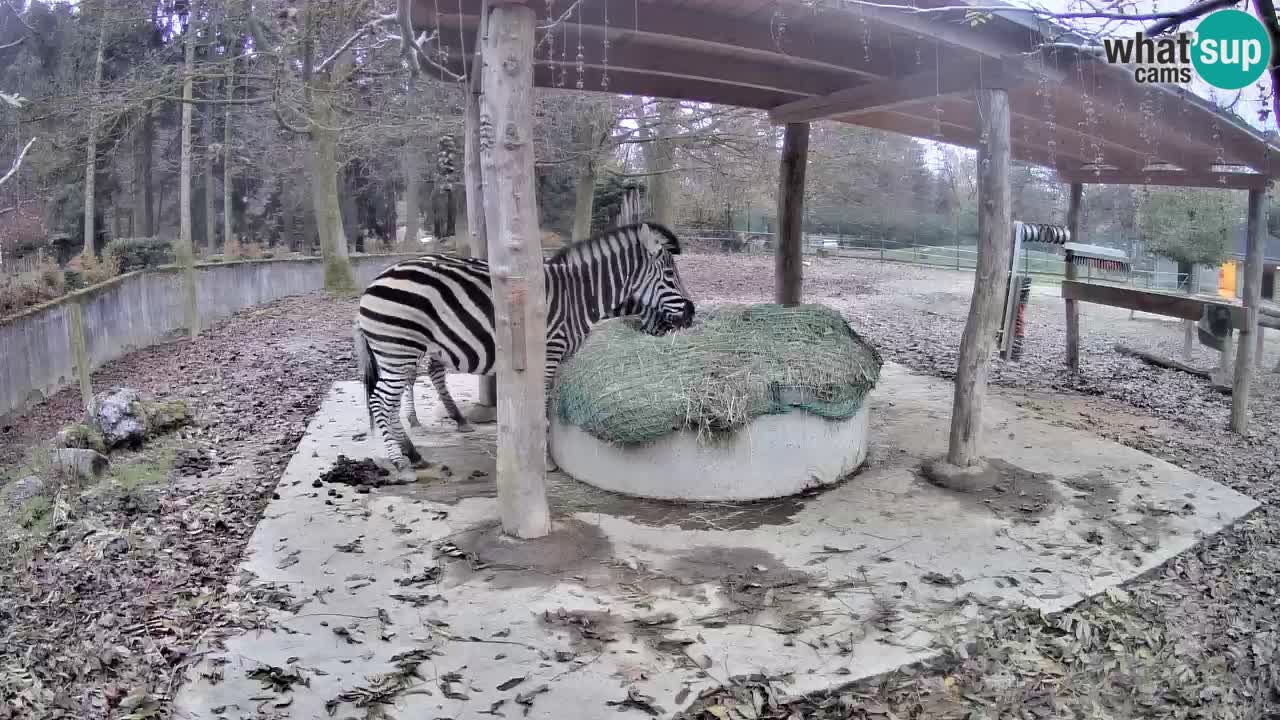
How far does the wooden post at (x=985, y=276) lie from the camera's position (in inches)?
227

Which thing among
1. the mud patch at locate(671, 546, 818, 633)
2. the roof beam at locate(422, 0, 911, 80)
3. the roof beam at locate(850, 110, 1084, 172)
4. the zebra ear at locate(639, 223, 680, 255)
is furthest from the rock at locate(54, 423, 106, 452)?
the roof beam at locate(850, 110, 1084, 172)

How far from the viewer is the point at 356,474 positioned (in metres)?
5.95

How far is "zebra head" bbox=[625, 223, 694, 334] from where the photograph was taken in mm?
6680

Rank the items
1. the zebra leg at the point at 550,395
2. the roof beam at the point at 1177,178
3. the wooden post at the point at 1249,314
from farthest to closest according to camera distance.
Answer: the roof beam at the point at 1177,178 → the wooden post at the point at 1249,314 → the zebra leg at the point at 550,395

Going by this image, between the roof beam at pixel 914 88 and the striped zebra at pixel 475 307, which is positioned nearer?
the roof beam at pixel 914 88

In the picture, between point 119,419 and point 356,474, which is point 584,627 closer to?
point 356,474

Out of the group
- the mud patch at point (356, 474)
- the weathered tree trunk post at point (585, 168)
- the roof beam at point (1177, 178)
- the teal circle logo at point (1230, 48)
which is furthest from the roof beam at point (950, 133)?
the weathered tree trunk post at point (585, 168)

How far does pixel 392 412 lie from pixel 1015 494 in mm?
4441

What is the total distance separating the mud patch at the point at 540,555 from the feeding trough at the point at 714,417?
0.81 m

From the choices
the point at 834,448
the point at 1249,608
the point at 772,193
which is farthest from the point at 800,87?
the point at 772,193

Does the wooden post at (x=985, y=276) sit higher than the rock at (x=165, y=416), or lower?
higher

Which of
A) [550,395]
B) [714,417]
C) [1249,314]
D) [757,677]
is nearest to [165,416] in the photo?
[550,395]

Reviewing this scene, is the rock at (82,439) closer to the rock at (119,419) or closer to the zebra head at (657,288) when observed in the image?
the rock at (119,419)

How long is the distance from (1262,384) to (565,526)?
9.42 metres
